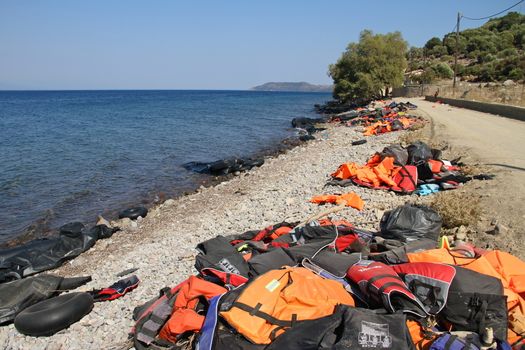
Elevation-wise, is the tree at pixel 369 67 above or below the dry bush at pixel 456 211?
above

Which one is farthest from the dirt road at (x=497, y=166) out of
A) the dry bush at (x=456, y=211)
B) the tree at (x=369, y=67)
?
the tree at (x=369, y=67)

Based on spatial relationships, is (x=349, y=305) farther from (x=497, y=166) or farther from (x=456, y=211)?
(x=497, y=166)

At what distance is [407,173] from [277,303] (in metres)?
6.63

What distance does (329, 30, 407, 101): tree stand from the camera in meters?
41.6

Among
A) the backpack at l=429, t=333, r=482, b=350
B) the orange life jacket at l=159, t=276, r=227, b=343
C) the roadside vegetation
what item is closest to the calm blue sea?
the orange life jacket at l=159, t=276, r=227, b=343

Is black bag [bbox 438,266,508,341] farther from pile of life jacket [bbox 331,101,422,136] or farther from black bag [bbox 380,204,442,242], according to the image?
pile of life jacket [bbox 331,101,422,136]

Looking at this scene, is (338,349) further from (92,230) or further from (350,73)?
(350,73)

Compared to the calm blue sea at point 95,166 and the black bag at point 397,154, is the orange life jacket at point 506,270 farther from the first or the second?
the calm blue sea at point 95,166

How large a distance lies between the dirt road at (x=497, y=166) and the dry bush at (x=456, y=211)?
17 cm

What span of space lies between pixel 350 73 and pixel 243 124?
47.1ft

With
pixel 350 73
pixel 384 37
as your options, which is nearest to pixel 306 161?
pixel 350 73

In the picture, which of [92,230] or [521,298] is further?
[92,230]

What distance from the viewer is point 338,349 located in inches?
122

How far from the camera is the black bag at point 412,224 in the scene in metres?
6.02
